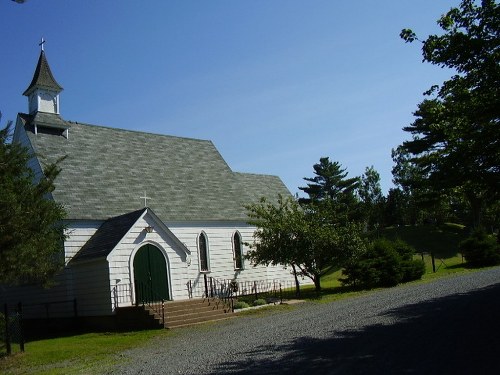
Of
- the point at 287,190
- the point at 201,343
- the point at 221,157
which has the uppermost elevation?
the point at 221,157

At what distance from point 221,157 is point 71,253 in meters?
13.7

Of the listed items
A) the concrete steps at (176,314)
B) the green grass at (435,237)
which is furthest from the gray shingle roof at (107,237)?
the green grass at (435,237)

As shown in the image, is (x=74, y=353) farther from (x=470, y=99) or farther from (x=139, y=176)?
(x=139, y=176)

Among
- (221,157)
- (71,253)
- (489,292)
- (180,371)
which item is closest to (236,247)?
(221,157)

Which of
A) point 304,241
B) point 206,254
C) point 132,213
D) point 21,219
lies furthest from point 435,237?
point 21,219

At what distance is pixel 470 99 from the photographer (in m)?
9.91

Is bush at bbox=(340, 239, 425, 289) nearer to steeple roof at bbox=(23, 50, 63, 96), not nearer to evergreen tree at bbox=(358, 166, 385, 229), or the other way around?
steeple roof at bbox=(23, 50, 63, 96)

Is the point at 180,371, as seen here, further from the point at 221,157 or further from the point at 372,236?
the point at 372,236

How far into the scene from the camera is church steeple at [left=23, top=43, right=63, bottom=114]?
27391 mm

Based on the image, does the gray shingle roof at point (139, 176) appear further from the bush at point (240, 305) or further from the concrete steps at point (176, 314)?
the bush at point (240, 305)

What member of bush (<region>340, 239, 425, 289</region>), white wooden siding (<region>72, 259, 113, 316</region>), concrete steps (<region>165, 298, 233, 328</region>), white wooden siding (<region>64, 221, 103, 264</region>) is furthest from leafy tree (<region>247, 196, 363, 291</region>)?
white wooden siding (<region>64, 221, 103, 264</region>)

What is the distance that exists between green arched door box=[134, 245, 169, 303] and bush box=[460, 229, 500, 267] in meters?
19.2

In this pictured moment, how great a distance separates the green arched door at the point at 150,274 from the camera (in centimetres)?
2162

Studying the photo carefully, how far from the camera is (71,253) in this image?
23.2 meters
